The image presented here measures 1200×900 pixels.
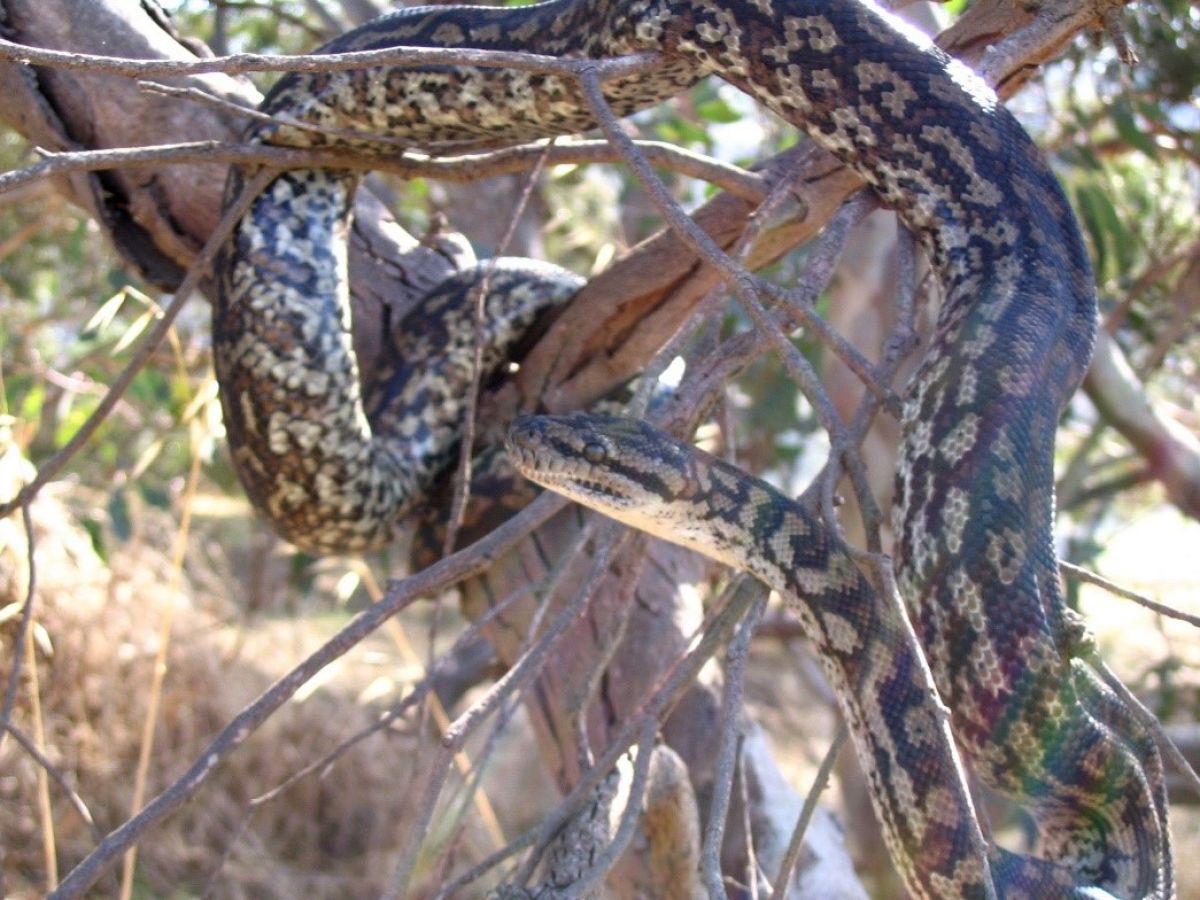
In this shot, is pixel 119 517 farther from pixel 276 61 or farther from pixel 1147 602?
pixel 1147 602

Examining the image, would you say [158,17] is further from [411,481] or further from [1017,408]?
[1017,408]

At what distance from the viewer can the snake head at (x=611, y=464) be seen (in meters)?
2.62

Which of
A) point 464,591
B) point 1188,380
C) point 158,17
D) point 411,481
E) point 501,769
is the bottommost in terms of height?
point 501,769

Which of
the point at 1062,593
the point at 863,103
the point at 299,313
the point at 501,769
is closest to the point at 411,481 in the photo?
the point at 299,313

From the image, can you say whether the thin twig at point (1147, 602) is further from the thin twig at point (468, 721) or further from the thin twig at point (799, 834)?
the thin twig at point (468, 721)

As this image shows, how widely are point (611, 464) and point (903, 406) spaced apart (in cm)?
61

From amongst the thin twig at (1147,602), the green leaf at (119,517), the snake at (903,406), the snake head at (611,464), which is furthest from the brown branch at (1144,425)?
the green leaf at (119,517)

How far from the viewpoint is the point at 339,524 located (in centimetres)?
383

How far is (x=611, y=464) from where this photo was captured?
264cm

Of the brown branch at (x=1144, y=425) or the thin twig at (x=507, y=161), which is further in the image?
the brown branch at (x=1144, y=425)

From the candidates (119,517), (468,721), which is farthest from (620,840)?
(119,517)

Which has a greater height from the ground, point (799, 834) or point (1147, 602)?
point (1147, 602)

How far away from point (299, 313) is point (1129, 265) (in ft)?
12.1

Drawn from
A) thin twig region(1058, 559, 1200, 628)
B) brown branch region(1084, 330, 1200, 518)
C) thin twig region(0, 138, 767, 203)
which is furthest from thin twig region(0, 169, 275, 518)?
brown branch region(1084, 330, 1200, 518)
